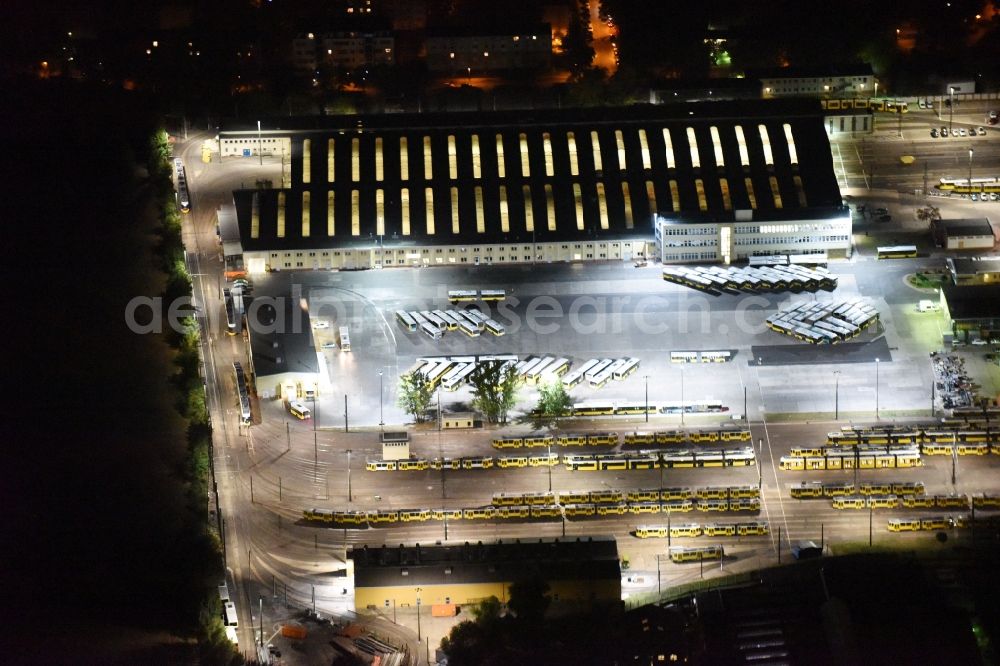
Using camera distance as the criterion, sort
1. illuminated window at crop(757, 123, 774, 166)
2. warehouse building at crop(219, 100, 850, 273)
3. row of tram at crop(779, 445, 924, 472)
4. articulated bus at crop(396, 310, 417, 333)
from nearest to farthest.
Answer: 1. row of tram at crop(779, 445, 924, 472)
2. articulated bus at crop(396, 310, 417, 333)
3. warehouse building at crop(219, 100, 850, 273)
4. illuminated window at crop(757, 123, 774, 166)

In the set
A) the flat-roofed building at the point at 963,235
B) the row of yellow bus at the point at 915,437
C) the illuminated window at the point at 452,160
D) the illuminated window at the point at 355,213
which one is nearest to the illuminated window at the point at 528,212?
the illuminated window at the point at 452,160

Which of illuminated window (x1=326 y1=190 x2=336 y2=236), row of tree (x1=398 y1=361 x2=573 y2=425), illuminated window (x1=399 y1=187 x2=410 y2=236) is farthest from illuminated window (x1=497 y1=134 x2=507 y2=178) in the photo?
row of tree (x1=398 y1=361 x2=573 y2=425)

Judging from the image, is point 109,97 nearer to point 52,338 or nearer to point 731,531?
point 52,338

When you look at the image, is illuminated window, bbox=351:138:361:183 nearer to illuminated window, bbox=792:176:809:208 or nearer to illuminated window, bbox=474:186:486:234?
illuminated window, bbox=474:186:486:234

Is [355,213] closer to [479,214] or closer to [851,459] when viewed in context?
[479,214]

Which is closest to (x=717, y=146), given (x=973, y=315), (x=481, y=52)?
(x=973, y=315)

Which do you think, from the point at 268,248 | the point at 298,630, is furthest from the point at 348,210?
the point at 298,630
